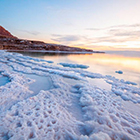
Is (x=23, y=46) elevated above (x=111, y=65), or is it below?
above

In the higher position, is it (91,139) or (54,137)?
(91,139)

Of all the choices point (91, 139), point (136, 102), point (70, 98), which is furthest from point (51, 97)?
point (136, 102)

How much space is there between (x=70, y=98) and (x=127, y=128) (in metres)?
1.68

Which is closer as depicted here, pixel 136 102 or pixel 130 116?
pixel 130 116

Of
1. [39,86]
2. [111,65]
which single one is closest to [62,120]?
[39,86]

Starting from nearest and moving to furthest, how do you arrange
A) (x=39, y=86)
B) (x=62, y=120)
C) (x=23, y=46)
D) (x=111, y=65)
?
(x=62, y=120) < (x=39, y=86) < (x=111, y=65) < (x=23, y=46)

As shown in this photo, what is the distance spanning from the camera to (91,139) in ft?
5.00

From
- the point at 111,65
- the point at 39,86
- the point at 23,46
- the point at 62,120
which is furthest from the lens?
the point at 23,46

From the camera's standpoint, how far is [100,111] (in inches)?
93.3

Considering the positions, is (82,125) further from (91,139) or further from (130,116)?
(130,116)

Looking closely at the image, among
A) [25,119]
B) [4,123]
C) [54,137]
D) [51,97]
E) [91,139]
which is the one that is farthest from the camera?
[51,97]

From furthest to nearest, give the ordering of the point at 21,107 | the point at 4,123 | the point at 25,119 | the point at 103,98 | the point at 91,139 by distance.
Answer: the point at 103,98
the point at 21,107
the point at 25,119
the point at 4,123
the point at 91,139

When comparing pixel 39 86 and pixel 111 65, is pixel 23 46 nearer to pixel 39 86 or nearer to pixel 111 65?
pixel 111 65

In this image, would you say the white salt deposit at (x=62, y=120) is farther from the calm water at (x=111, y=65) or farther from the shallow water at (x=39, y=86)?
the calm water at (x=111, y=65)
